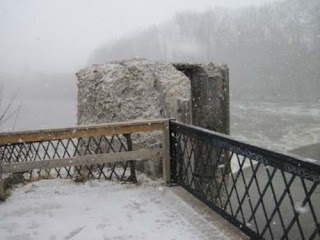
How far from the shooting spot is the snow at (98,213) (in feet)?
14.0

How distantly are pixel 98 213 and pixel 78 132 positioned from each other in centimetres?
140

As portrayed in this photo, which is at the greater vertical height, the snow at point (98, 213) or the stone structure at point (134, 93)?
the stone structure at point (134, 93)

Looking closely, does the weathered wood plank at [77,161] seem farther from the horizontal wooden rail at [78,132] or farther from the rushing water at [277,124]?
the rushing water at [277,124]

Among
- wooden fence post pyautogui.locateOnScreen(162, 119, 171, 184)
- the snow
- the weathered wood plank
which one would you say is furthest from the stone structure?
the snow

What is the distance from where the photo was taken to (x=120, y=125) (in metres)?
5.74

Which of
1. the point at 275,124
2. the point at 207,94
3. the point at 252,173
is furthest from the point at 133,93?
the point at 275,124

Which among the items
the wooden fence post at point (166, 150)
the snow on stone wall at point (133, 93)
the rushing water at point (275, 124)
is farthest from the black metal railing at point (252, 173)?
the rushing water at point (275, 124)

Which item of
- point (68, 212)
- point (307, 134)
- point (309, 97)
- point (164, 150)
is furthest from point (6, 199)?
point (309, 97)

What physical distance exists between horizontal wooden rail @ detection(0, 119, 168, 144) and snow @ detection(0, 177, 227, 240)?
3.07 feet

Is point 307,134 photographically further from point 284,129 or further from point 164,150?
point 164,150

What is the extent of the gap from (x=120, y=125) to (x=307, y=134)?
130 ft

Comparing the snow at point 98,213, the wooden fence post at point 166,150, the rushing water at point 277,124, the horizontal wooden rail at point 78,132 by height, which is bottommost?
the rushing water at point 277,124

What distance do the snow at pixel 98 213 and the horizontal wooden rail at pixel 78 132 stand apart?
36.8 inches

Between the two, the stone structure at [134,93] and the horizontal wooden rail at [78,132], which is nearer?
the horizontal wooden rail at [78,132]
